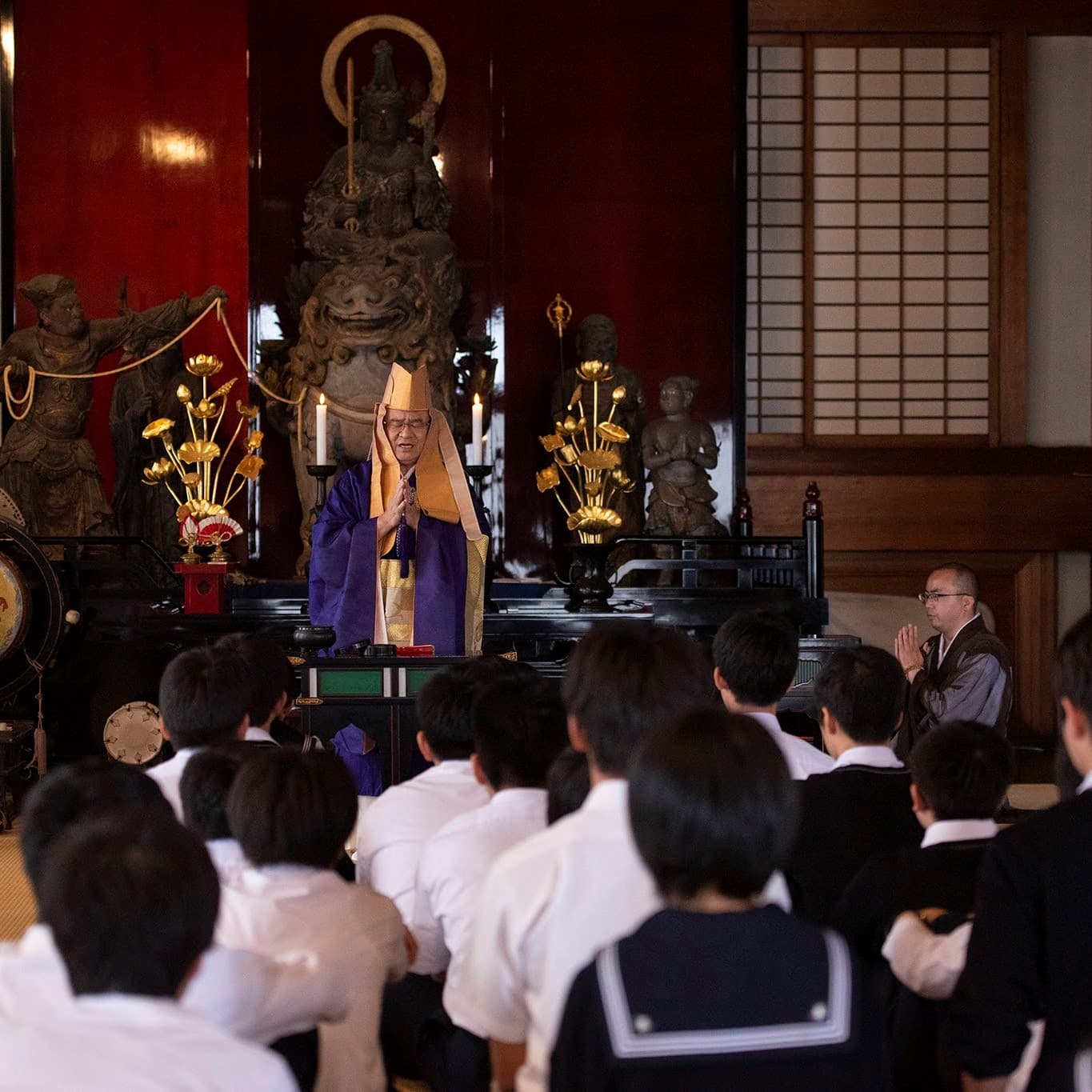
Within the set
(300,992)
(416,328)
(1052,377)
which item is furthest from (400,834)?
(1052,377)

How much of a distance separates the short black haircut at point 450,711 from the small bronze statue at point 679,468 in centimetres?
561

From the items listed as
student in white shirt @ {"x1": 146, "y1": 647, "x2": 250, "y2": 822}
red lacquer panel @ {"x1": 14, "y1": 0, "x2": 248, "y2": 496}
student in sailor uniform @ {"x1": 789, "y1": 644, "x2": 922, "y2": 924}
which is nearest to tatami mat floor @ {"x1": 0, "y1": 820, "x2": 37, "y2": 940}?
student in white shirt @ {"x1": 146, "y1": 647, "x2": 250, "y2": 822}

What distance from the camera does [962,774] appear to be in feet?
7.55

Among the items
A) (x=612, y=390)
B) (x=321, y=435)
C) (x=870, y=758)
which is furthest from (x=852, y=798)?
(x=612, y=390)

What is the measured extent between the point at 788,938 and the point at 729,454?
7.67m

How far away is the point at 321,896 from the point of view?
6.91 ft

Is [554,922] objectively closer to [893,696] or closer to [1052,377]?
[893,696]

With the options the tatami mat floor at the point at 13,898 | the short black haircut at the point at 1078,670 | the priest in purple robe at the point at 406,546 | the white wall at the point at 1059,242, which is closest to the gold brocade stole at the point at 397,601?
the priest in purple robe at the point at 406,546

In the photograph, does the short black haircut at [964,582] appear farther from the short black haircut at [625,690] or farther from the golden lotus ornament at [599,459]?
the short black haircut at [625,690]

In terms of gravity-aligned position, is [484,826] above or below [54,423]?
below

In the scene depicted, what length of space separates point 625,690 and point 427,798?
0.92 metres

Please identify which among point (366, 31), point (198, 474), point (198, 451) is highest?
point (366, 31)

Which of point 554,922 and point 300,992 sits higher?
point 554,922

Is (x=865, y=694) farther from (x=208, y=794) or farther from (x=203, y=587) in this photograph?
(x=203, y=587)
